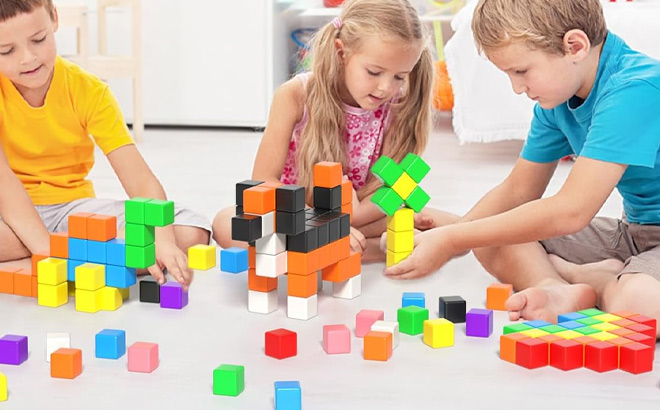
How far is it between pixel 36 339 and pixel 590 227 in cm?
95

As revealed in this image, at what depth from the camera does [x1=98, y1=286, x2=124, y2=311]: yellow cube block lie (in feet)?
4.83

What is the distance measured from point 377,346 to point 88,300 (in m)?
0.49

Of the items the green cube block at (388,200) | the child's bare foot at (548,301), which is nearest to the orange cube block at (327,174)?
the green cube block at (388,200)

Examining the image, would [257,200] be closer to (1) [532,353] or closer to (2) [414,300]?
(2) [414,300]

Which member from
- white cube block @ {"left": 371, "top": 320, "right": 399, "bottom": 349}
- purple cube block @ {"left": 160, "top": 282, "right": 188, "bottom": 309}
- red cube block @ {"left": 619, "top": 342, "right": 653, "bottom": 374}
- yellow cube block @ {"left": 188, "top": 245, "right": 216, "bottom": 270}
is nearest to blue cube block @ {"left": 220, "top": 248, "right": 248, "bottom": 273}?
yellow cube block @ {"left": 188, "top": 245, "right": 216, "bottom": 270}

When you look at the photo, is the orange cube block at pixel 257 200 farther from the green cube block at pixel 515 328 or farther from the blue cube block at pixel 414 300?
A: the green cube block at pixel 515 328

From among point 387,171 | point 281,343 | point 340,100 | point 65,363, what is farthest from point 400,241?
point 65,363

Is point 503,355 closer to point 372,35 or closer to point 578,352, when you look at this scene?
point 578,352

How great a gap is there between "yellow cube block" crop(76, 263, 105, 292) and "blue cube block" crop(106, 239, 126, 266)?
21 mm

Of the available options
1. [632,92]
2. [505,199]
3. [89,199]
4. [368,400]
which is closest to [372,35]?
[505,199]

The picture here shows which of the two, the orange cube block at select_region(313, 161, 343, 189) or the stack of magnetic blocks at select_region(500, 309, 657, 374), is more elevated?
the orange cube block at select_region(313, 161, 343, 189)

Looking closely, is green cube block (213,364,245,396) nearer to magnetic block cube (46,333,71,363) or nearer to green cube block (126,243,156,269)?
magnetic block cube (46,333,71,363)

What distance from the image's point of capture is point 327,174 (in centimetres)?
148

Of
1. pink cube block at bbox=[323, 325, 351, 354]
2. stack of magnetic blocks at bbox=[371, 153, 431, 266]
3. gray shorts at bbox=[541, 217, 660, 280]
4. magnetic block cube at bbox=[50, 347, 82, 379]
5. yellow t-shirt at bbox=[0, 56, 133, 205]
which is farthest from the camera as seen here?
yellow t-shirt at bbox=[0, 56, 133, 205]
